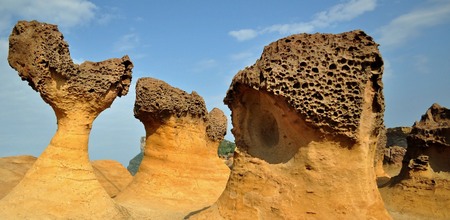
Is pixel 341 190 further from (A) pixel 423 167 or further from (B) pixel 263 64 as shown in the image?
(A) pixel 423 167

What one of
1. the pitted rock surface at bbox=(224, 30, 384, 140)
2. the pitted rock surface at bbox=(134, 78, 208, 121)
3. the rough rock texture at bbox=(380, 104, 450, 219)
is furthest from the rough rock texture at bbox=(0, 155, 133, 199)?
the pitted rock surface at bbox=(224, 30, 384, 140)

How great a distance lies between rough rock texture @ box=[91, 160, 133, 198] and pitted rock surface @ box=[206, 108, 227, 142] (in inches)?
118

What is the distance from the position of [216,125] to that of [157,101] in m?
2.58

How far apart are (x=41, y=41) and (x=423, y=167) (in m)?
7.84

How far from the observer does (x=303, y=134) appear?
3.95m

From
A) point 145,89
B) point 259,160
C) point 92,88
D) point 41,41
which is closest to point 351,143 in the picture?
point 259,160

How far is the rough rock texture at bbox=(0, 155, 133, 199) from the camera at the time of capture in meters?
9.17

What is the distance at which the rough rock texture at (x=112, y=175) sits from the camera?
10659mm

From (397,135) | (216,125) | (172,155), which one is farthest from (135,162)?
(172,155)

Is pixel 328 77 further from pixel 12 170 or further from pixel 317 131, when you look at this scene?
pixel 12 170

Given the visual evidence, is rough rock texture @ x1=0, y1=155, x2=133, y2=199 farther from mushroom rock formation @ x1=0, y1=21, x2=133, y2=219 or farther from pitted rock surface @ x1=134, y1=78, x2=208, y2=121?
mushroom rock formation @ x1=0, y1=21, x2=133, y2=219

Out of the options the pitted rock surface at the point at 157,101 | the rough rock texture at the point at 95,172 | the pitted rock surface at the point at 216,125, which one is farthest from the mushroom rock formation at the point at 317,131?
the rough rock texture at the point at 95,172

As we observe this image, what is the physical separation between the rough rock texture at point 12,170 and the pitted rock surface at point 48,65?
13.1 ft

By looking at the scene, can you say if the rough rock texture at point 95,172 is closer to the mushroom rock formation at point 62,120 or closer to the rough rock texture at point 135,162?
the mushroom rock formation at point 62,120
